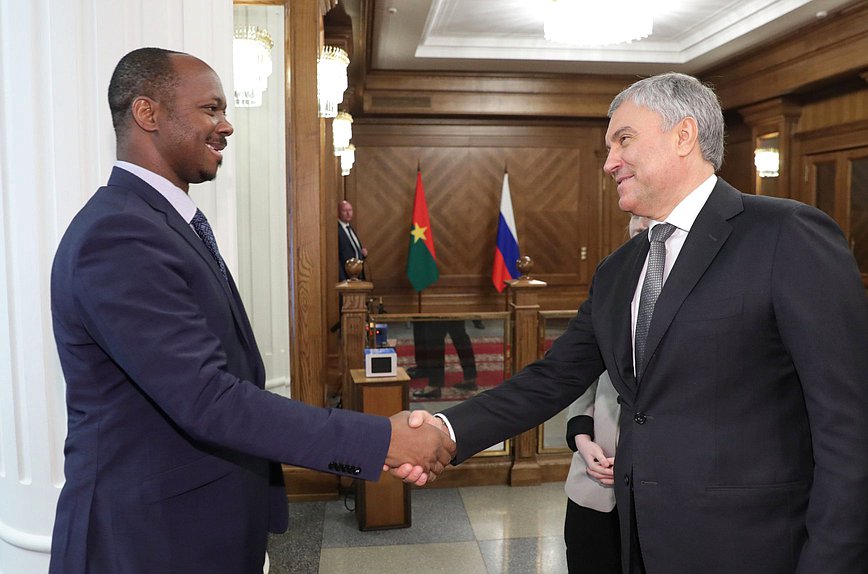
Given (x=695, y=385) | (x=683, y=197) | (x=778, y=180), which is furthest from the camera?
(x=778, y=180)

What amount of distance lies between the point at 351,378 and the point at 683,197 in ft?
9.00

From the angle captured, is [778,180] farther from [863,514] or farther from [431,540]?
[863,514]

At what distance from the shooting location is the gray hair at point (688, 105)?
5.05 ft

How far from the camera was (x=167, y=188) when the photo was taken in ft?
4.89

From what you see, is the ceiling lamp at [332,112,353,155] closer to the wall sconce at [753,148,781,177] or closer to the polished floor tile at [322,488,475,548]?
the polished floor tile at [322,488,475,548]

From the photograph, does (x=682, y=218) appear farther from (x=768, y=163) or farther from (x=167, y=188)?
(x=768, y=163)

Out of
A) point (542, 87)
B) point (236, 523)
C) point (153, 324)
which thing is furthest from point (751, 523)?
point (542, 87)

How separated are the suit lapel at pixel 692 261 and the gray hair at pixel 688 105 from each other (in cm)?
16

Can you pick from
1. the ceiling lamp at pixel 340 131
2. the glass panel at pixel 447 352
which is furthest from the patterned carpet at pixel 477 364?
the ceiling lamp at pixel 340 131

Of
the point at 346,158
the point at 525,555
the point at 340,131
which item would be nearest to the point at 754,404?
the point at 525,555

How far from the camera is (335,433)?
4.90 ft

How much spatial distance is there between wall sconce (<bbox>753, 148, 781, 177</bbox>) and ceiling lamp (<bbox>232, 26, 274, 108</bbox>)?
681cm

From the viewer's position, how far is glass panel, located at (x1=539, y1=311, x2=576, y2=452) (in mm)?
4387

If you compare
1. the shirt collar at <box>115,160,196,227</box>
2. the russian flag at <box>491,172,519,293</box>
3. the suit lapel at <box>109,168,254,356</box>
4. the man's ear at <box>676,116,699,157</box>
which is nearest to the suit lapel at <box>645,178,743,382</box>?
the man's ear at <box>676,116,699,157</box>
